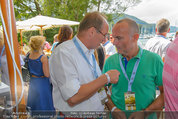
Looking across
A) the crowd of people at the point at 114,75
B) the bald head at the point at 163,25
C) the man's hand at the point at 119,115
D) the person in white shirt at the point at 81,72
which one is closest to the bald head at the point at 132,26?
the crowd of people at the point at 114,75

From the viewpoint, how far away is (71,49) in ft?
4.16

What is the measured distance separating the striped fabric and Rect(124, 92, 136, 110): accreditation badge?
490mm

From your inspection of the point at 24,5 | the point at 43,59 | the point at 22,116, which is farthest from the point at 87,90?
the point at 24,5

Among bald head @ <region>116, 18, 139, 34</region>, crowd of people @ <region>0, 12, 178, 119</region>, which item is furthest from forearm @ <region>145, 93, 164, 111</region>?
bald head @ <region>116, 18, 139, 34</region>

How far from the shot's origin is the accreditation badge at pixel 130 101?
1.49 metres

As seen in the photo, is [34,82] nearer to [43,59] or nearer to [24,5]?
[43,59]

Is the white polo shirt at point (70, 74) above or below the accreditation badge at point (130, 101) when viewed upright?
above

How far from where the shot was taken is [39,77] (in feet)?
9.77

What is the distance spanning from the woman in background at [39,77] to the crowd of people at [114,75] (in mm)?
1279

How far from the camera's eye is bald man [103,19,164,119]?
1485mm

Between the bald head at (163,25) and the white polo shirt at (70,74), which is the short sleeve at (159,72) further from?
the bald head at (163,25)

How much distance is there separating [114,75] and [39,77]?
2.12 metres

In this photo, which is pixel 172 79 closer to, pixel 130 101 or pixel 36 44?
pixel 130 101

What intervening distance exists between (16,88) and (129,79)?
1.04 m
